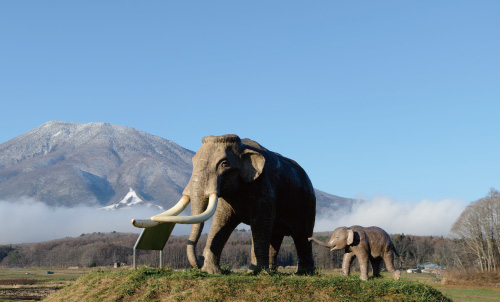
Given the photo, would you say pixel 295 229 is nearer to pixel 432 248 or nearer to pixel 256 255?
pixel 256 255

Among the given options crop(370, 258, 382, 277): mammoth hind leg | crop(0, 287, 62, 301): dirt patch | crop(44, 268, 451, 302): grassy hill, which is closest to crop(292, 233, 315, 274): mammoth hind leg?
crop(370, 258, 382, 277): mammoth hind leg

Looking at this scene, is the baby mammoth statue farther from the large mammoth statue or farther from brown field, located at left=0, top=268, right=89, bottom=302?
brown field, located at left=0, top=268, right=89, bottom=302

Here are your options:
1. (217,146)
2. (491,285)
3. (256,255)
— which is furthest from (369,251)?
(491,285)

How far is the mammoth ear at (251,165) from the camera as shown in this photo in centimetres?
1566

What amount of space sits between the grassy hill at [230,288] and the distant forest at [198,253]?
32.2 m

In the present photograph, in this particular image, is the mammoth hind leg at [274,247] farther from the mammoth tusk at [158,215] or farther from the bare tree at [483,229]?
the bare tree at [483,229]

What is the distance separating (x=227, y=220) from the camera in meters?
16.2

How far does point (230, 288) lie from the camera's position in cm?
1384

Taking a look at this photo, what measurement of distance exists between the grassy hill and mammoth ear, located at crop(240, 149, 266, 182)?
2.56 metres

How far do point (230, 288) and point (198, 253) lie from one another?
220 feet

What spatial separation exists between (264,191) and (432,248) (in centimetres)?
10843

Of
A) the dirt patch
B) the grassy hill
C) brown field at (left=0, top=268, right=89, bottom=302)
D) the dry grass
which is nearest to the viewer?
the grassy hill

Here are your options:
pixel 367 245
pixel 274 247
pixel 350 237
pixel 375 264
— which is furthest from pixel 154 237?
pixel 375 264

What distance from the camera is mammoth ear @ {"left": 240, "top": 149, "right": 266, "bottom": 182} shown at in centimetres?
1566
